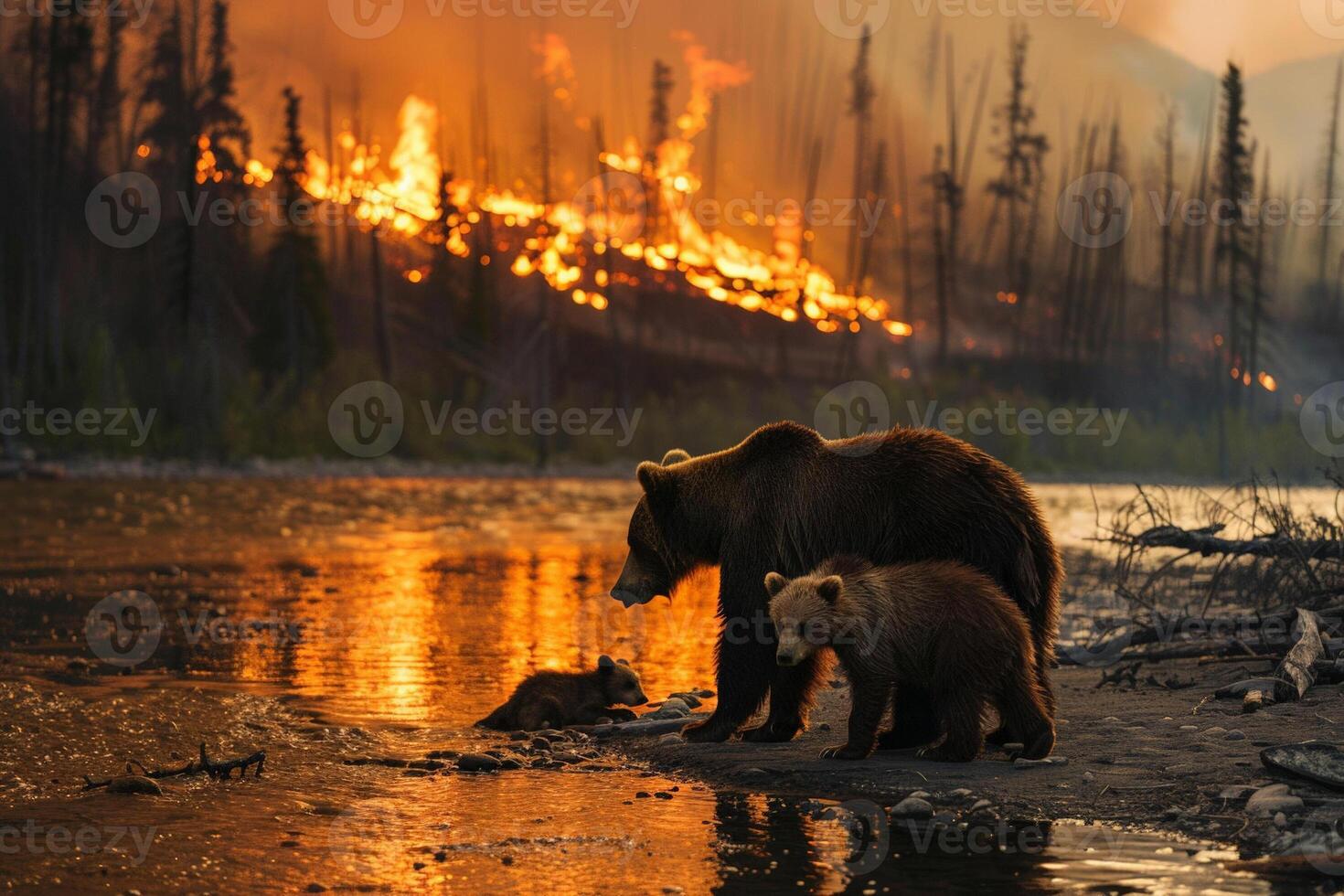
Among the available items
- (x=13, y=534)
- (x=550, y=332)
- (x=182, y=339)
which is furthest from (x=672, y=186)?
(x=13, y=534)

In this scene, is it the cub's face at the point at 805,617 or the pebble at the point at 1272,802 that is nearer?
the pebble at the point at 1272,802

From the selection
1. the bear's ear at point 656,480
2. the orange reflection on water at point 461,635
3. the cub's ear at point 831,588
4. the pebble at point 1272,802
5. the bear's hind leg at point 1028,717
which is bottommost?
the orange reflection on water at point 461,635

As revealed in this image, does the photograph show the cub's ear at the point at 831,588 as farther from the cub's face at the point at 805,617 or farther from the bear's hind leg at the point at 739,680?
the bear's hind leg at the point at 739,680

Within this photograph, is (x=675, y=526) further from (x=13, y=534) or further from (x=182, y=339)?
(x=182, y=339)

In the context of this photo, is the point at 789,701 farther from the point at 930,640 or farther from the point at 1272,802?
the point at 1272,802

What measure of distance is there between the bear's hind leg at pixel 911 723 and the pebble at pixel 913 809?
4.29 feet

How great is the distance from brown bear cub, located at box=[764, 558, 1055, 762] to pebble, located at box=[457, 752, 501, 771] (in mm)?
1619

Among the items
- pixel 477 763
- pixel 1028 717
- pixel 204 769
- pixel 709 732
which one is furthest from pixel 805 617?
pixel 204 769

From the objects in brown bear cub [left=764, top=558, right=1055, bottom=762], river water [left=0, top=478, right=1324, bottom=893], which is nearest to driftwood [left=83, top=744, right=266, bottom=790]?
river water [left=0, top=478, right=1324, bottom=893]

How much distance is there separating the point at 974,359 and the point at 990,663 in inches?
2689

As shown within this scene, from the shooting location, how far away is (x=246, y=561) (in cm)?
1961

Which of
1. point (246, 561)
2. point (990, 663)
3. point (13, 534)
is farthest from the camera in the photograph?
point (13, 534)

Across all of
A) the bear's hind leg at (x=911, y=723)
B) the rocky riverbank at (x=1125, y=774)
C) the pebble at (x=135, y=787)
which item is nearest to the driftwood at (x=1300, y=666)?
the rocky riverbank at (x=1125, y=774)

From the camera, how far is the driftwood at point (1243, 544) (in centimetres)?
1048
